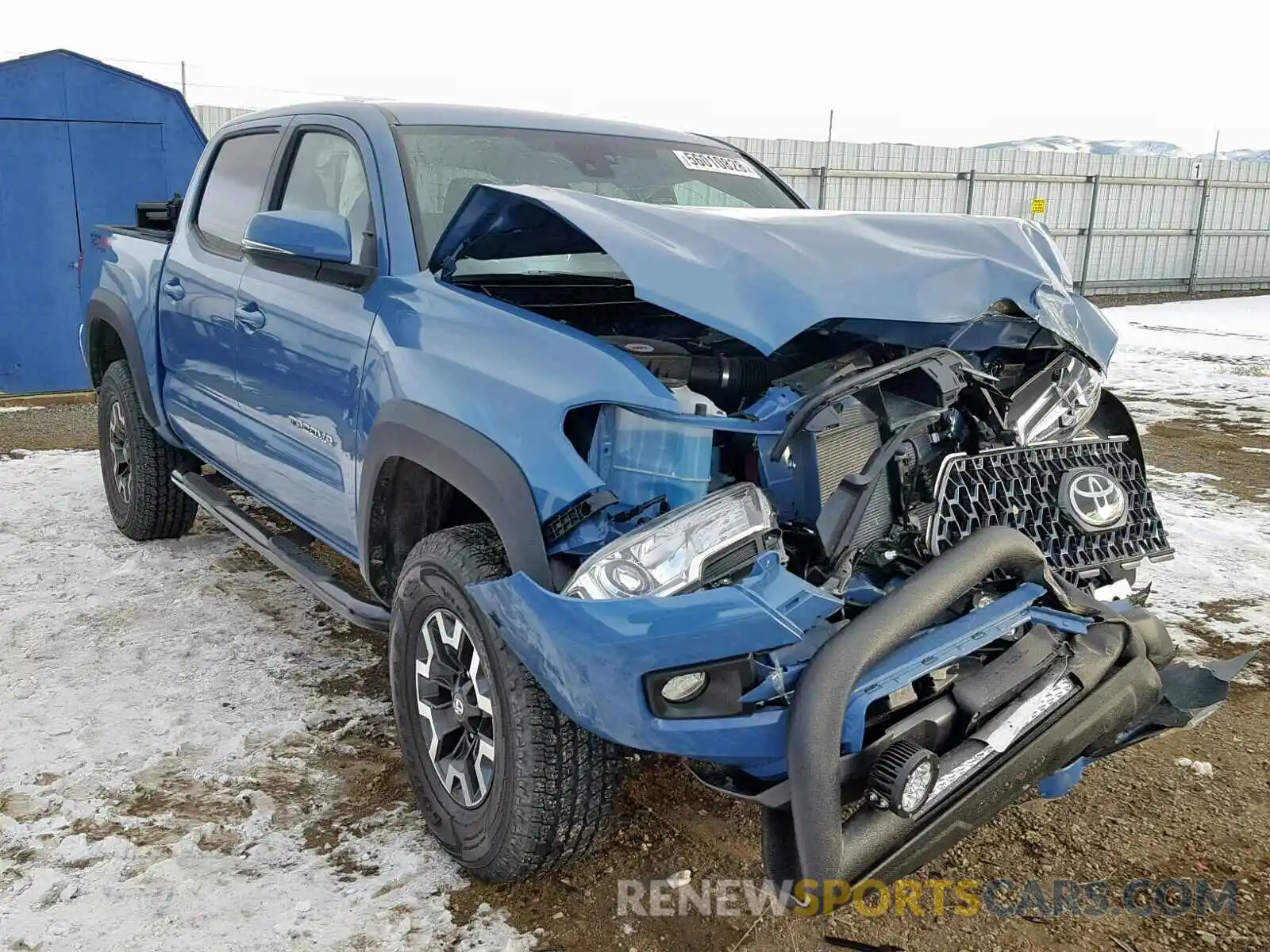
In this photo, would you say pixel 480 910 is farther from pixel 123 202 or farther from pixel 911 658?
pixel 123 202

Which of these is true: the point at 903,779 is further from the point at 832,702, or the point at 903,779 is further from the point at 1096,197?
the point at 1096,197

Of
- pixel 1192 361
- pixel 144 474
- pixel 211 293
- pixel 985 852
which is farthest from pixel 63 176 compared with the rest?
pixel 1192 361

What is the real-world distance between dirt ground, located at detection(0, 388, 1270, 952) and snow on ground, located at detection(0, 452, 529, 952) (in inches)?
2.2

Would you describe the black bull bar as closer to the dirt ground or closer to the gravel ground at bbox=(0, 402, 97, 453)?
the dirt ground

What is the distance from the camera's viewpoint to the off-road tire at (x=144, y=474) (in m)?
→ 4.91

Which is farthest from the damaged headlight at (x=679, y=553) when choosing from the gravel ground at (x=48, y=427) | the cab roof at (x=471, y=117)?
the gravel ground at (x=48, y=427)

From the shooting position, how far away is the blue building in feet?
29.6

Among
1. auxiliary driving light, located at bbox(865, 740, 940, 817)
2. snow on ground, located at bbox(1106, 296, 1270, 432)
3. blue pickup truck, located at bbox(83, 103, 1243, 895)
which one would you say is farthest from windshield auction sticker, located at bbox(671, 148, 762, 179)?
snow on ground, located at bbox(1106, 296, 1270, 432)

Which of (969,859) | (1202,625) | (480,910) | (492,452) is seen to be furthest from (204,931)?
(1202,625)

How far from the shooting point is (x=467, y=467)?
95.6 inches

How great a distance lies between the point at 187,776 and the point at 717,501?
6.08ft

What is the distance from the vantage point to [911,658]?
2078mm

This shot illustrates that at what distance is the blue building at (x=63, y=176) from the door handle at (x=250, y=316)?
239 inches

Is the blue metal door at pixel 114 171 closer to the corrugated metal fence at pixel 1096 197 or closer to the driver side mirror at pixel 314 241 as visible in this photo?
the driver side mirror at pixel 314 241
